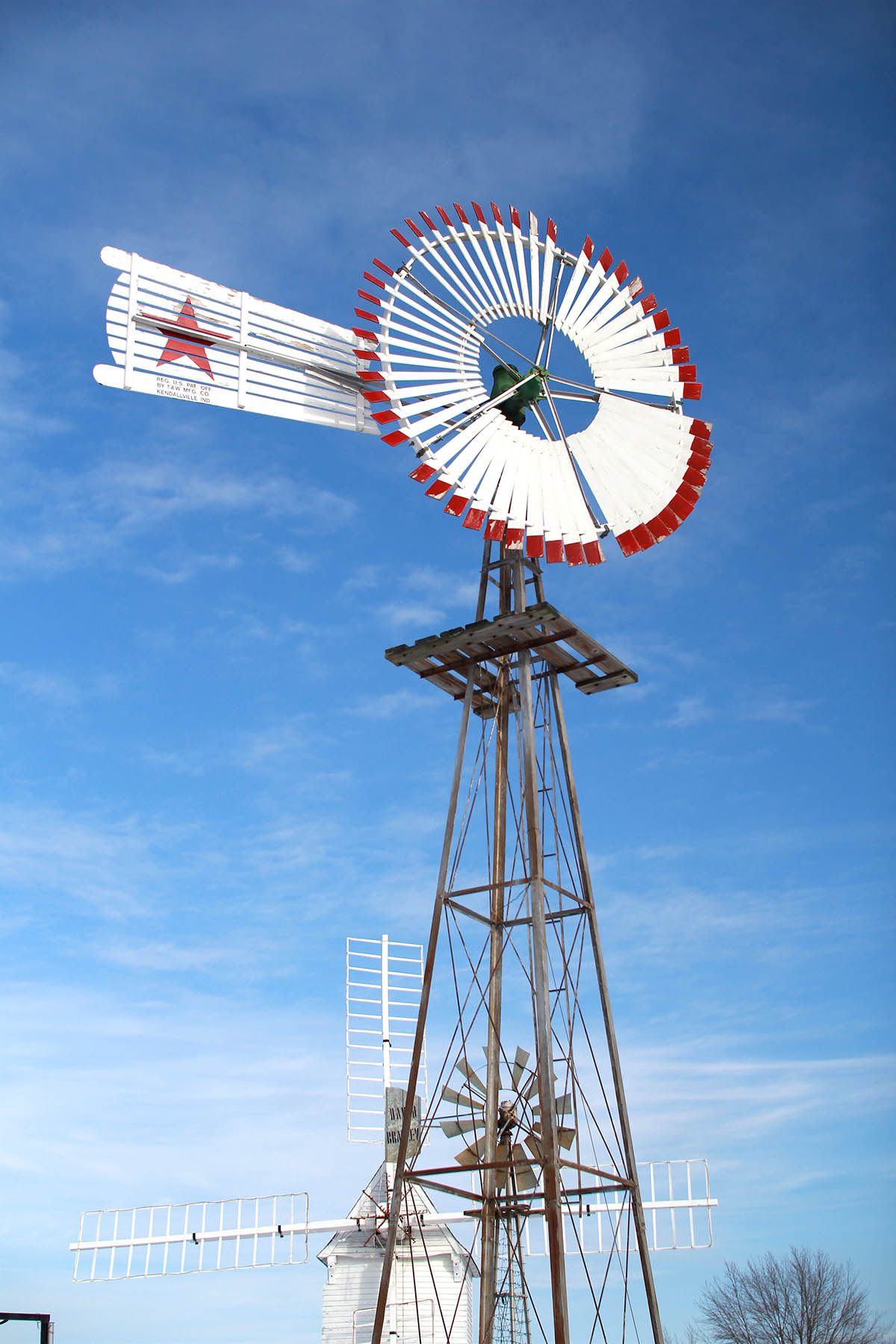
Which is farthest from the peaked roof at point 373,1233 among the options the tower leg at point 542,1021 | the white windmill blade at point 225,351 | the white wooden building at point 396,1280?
the white windmill blade at point 225,351

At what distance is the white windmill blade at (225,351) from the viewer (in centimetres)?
1964

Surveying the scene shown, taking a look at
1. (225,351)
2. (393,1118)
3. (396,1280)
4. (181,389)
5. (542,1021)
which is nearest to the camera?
(542,1021)

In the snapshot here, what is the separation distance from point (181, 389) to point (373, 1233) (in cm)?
1651

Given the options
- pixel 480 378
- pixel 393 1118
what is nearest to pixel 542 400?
pixel 480 378

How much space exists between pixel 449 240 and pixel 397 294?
140 cm

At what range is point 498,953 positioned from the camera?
2028 cm

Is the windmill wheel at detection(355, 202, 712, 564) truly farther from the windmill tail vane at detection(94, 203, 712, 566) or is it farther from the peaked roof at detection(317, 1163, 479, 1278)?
the peaked roof at detection(317, 1163, 479, 1278)

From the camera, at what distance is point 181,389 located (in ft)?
65.8

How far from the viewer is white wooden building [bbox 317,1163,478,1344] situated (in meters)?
26.5

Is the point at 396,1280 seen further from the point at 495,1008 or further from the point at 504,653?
the point at 504,653

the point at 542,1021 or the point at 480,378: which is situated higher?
the point at 480,378

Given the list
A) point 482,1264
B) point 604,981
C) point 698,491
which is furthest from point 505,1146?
point 698,491

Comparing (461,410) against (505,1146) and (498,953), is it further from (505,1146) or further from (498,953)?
(505,1146)

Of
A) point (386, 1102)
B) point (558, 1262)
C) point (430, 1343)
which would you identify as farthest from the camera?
point (386, 1102)
